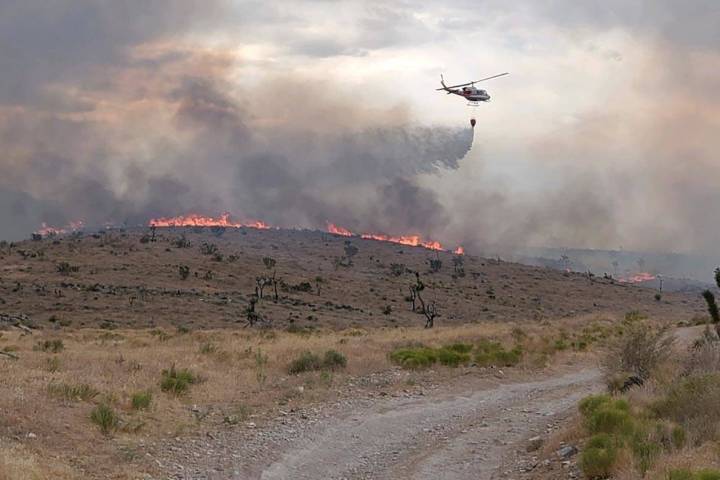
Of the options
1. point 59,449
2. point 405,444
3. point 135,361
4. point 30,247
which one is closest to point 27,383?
point 59,449

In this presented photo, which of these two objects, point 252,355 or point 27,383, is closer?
point 27,383

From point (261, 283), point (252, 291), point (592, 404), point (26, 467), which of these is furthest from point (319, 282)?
point (26, 467)

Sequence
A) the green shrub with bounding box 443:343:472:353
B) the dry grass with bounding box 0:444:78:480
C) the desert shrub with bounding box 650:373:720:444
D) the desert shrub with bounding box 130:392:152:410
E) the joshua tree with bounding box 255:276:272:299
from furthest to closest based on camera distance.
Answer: the joshua tree with bounding box 255:276:272:299 < the green shrub with bounding box 443:343:472:353 < the desert shrub with bounding box 130:392:152:410 < the desert shrub with bounding box 650:373:720:444 < the dry grass with bounding box 0:444:78:480

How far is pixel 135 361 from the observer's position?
25156 mm

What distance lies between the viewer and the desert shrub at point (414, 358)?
27625 millimetres

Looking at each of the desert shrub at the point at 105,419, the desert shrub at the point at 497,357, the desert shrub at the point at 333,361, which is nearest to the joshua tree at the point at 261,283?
the desert shrub at the point at 497,357

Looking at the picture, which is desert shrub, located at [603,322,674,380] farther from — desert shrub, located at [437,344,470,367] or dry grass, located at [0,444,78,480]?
dry grass, located at [0,444,78,480]

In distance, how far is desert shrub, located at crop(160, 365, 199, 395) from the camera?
2030cm

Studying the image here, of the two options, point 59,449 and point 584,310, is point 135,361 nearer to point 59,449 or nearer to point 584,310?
point 59,449

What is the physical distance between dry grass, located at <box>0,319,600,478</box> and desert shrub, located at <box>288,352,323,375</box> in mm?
314

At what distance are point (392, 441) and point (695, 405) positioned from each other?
694 cm

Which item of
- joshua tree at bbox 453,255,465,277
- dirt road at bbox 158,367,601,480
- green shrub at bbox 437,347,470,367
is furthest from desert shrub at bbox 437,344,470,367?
joshua tree at bbox 453,255,465,277

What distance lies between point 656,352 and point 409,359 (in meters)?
9.82

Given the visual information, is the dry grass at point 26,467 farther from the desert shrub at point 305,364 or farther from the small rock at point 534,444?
the desert shrub at point 305,364
